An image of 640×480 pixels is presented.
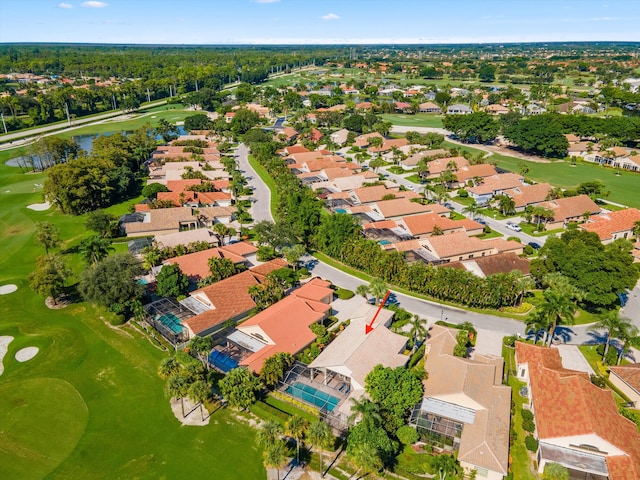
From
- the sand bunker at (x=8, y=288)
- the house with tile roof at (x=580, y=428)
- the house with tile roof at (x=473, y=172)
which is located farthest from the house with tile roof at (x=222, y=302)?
the house with tile roof at (x=473, y=172)

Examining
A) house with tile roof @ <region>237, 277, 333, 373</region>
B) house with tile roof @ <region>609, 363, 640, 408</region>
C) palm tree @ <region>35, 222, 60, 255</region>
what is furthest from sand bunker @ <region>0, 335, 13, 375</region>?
house with tile roof @ <region>609, 363, 640, 408</region>

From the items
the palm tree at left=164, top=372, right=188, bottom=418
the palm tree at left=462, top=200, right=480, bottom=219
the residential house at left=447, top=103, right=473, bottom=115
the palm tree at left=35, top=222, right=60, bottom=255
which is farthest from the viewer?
the residential house at left=447, top=103, right=473, bottom=115

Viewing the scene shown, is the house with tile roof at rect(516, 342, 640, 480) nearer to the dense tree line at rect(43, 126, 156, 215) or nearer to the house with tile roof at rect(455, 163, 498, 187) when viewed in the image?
the house with tile roof at rect(455, 163, 498, 187)

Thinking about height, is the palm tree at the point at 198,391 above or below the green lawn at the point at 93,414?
above

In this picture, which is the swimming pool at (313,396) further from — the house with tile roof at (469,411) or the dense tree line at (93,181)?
the dense tree line at (93,181)

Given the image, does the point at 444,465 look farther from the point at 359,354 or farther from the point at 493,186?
the point at 493,186

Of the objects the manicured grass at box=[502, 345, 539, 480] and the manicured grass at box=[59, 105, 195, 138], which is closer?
the manicured grass at box=[502, 345, 539, 480]

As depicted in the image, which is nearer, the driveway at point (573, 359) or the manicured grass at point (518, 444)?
the manicured grass at point (518, 444)

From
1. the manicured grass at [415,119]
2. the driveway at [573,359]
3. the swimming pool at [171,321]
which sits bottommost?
the driveway at [573,359]
